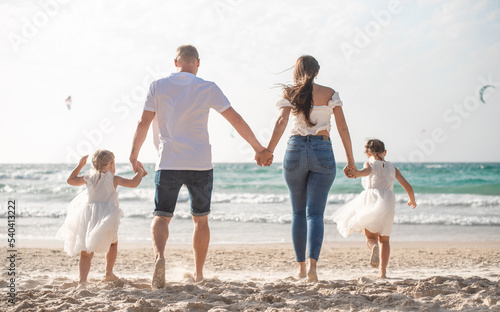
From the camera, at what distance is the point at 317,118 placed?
3461 mm

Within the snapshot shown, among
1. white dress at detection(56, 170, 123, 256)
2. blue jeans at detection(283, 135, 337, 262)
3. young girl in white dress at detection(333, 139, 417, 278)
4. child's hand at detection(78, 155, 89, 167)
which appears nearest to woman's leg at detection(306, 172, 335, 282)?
blue jeans at detection(283, 135, 337, 262)

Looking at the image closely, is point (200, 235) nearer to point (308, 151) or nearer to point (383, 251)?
point (308, 151)

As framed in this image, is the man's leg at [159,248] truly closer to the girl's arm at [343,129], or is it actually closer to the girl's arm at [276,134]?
the girl's arm at [276,134]

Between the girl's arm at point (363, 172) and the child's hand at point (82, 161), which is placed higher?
the child's hand at point (82, 161)

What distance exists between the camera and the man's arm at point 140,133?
3.16m

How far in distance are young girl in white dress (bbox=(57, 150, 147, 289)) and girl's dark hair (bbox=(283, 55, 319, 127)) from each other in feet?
4.24

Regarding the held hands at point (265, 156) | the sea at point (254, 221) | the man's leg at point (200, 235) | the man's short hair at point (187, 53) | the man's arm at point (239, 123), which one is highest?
the man's short hair at point (187, 53)

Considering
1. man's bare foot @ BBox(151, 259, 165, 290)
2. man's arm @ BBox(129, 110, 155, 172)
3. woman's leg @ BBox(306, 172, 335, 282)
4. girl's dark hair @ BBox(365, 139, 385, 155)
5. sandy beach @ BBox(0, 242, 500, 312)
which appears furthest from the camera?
girl's dark hair @ BBox(365, 139, 385, 155)

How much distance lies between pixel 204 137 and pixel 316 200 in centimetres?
101

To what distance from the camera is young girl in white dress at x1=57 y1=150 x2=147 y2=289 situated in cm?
332

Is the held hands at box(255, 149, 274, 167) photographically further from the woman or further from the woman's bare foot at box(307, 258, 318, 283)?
the woman's bare foot at box(307, 258, 318, 283)

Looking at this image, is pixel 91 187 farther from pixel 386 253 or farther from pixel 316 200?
pixel 386 253

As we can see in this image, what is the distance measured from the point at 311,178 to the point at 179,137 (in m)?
1.09

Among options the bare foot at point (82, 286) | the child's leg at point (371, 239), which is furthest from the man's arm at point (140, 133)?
the child's leg at point (371, 239)
